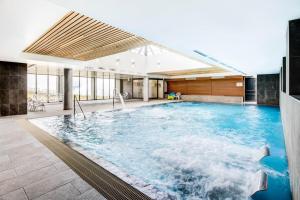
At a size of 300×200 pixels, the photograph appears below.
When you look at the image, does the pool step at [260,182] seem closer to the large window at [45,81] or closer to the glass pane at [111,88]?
the large window at [45,81]

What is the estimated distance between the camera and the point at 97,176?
2660 millimetres

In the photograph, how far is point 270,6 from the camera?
2396 mm

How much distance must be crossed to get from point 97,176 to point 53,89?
17339 mm

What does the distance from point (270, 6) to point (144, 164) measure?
3.34m

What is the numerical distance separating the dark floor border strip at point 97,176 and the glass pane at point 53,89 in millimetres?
13605

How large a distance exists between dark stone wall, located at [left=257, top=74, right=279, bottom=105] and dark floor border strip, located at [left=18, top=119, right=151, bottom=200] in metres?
14.3

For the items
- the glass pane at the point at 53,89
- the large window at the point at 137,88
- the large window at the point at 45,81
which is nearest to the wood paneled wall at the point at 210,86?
the large window at the point at 137,88

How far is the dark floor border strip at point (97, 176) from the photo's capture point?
2.21 meters

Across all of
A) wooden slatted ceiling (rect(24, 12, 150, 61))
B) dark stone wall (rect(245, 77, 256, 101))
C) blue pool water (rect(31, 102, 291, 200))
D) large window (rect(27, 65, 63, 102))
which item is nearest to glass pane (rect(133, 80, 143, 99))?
large window (rect(27, 65, 63, 102))

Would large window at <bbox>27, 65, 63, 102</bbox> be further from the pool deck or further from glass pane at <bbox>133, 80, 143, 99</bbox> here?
the pool deck

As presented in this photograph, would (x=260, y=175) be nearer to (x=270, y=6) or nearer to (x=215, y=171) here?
(x=215, y=171)

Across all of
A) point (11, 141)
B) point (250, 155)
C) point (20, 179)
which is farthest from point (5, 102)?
point (250, 155)

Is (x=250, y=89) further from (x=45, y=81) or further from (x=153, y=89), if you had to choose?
(x=45, y=81)

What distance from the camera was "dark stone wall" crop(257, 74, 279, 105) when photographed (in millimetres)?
12703
